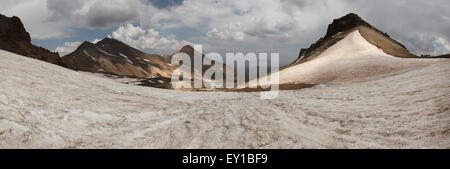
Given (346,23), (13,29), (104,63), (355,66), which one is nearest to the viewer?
(355,66)

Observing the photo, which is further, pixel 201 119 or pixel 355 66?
pixel 355 66

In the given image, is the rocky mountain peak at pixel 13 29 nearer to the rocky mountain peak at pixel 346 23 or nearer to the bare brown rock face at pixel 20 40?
Answer: the bare brown rock face at pixel 20 40

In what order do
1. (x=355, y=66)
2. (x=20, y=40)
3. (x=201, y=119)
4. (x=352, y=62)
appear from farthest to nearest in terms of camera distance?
(x=20, y=40) < (x=352, y=62) < (x=355, y=66) < (x=201, y=119)

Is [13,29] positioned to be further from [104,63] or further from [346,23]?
[346,23]

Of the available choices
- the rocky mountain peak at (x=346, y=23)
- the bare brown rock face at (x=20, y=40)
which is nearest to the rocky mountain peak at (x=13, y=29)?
the bare brown rock face at (x=20, y=40)

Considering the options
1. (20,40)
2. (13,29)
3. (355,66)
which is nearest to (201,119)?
(355,66)
